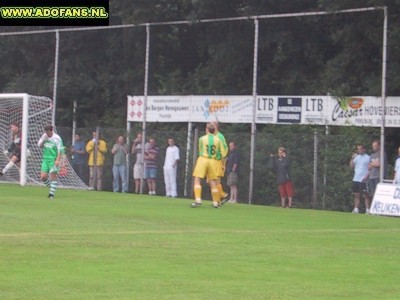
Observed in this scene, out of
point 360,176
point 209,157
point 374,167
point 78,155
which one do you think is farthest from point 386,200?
point 78,155

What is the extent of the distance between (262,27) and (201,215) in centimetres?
1332

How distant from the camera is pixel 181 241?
1764cm

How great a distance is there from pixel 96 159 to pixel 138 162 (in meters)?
2.45

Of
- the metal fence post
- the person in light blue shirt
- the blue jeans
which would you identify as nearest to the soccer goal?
the blue jeans

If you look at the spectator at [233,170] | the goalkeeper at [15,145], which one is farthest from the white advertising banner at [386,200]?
the goalkeeper at [15,145]

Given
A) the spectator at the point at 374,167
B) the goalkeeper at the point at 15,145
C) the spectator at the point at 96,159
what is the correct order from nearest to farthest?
the spectator at the point at 374,167 < the goalkeeper at the point at 15,145 < the spectator at the point at 96,159

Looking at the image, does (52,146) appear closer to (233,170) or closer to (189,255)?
(233,170)

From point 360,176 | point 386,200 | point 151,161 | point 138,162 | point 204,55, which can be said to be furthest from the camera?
point 204,55

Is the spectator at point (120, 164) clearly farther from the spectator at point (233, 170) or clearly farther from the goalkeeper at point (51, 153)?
the goalkeeper at point (51, 153)

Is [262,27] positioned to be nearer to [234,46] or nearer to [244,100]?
[234,46]

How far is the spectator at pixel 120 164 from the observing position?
3744 cm

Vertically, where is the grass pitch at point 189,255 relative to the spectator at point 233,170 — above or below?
below

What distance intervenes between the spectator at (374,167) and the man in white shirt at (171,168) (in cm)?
758

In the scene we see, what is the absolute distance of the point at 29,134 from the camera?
37.3 metres
